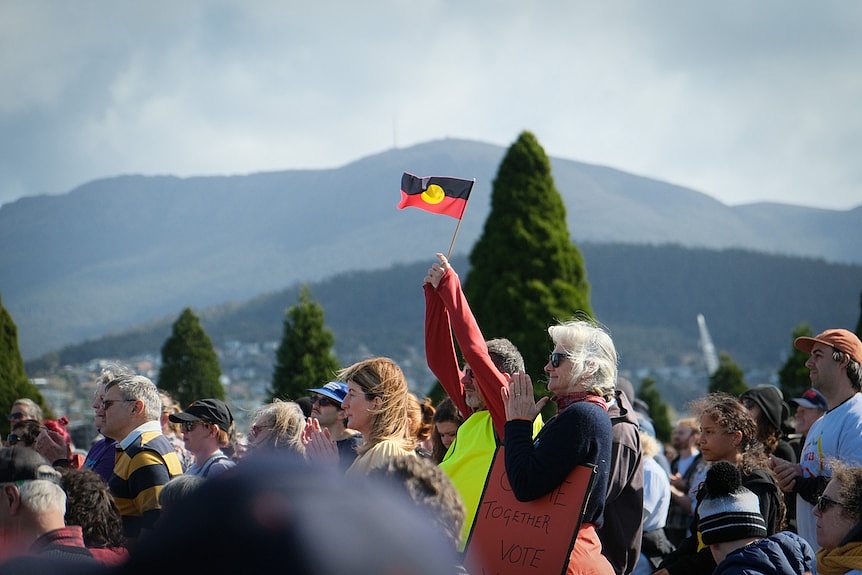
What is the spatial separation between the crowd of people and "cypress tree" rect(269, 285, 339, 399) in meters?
13.6

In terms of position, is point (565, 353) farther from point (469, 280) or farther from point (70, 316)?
point (70, 316)

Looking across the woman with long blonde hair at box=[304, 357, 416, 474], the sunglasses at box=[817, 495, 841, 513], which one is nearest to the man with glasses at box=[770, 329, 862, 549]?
the sunglasses at box=[817, 495, 841, 513]

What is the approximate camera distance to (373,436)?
165 inches

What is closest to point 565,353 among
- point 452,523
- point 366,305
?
point 452,523

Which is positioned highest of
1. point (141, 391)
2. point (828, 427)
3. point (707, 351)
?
point (828, 427)

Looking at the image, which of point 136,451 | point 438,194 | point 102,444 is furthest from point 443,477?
point 102,444

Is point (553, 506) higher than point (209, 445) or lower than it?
higher

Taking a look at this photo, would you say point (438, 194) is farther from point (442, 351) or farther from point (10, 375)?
point (10, 375)

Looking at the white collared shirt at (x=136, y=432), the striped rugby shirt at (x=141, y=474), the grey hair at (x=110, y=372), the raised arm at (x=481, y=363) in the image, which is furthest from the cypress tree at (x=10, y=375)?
the raised arm at (x=481, y=363)

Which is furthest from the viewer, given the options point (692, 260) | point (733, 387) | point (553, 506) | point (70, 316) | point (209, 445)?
point (70, 316)

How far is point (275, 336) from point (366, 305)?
25839mm

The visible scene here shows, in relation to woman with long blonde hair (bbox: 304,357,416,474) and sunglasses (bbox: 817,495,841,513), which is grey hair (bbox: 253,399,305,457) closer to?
woman with long blonde hair (bbox: 304,357,416,474)

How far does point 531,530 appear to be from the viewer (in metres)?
3.60

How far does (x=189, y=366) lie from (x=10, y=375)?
538 cm
